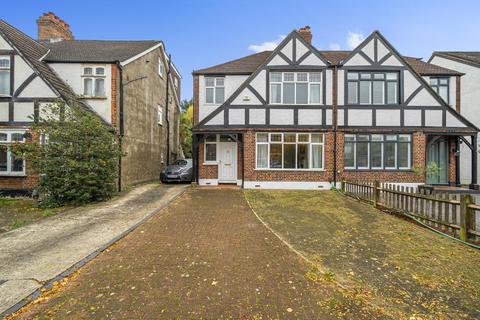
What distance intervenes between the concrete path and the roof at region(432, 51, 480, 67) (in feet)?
69.9

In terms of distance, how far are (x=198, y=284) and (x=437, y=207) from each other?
21.7ft

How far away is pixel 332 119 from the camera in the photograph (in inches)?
531

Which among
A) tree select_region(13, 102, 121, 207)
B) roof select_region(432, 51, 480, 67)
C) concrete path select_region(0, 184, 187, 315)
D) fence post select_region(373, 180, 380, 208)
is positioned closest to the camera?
concrete path select_region(0, 184, 187, 315)

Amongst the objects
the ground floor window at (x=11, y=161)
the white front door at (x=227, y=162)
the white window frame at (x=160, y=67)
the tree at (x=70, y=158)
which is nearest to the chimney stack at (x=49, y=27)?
the white window frame at (x=160, y=67)

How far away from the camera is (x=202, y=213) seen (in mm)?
8273

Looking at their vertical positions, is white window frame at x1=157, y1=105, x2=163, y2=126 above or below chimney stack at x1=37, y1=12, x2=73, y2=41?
below

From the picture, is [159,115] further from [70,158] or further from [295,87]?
[295,87]

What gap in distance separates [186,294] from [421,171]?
1395 centimetres

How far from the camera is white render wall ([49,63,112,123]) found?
498 inches

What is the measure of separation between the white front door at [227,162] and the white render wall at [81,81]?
20.0ft

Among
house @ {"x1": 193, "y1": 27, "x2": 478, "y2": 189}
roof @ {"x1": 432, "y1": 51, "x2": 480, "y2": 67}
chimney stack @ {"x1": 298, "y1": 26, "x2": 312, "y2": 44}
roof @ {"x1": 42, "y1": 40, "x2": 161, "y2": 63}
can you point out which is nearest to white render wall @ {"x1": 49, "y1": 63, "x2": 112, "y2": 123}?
roof @ {"x1": 42, "y1": 40, "x2": 161, "y2": 63}

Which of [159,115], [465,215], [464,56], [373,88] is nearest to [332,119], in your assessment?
[373,88]

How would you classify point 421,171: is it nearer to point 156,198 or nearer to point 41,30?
point 156,198

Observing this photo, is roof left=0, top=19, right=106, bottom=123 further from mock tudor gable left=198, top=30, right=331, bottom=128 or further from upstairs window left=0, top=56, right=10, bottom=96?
mock tudor gable left=198, top=30, right=331, bottom=128
